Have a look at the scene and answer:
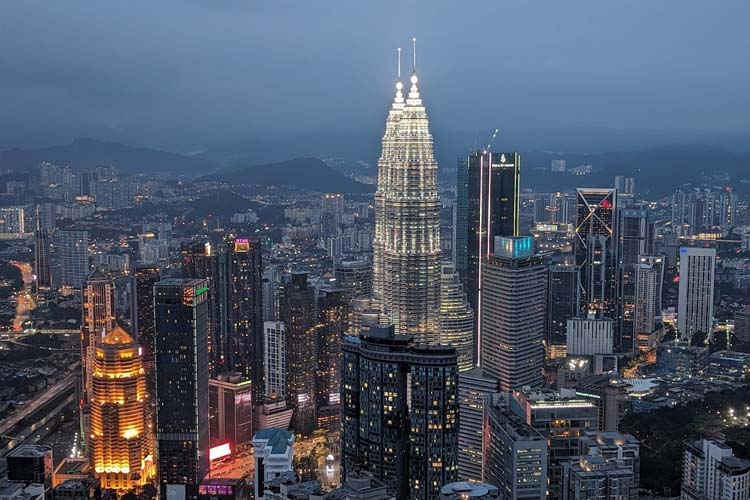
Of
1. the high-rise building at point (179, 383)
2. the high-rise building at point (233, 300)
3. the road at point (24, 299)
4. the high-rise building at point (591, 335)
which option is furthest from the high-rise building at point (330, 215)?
the high-rise building at point (179, 383)

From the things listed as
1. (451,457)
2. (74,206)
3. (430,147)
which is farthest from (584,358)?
(74,206)

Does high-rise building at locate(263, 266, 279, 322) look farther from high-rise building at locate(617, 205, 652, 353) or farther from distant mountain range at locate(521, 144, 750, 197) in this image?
distant mountain range at locate(521, 144, 750, 197)

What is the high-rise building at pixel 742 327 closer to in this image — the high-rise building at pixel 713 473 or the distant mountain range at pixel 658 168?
the distant mountain range at pixel 658 168

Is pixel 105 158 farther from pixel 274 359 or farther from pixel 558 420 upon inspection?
pixel 558 420

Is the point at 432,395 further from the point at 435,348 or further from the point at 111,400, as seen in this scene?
the point at 111,400

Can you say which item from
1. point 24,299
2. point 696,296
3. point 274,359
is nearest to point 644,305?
point 696,296

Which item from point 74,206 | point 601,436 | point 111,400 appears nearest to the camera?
point 601,436

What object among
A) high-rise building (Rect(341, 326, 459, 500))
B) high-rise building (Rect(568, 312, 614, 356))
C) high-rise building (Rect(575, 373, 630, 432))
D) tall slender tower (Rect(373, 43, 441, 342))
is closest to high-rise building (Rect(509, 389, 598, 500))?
high-rise building (Rect(575, 373, 630, 432))
